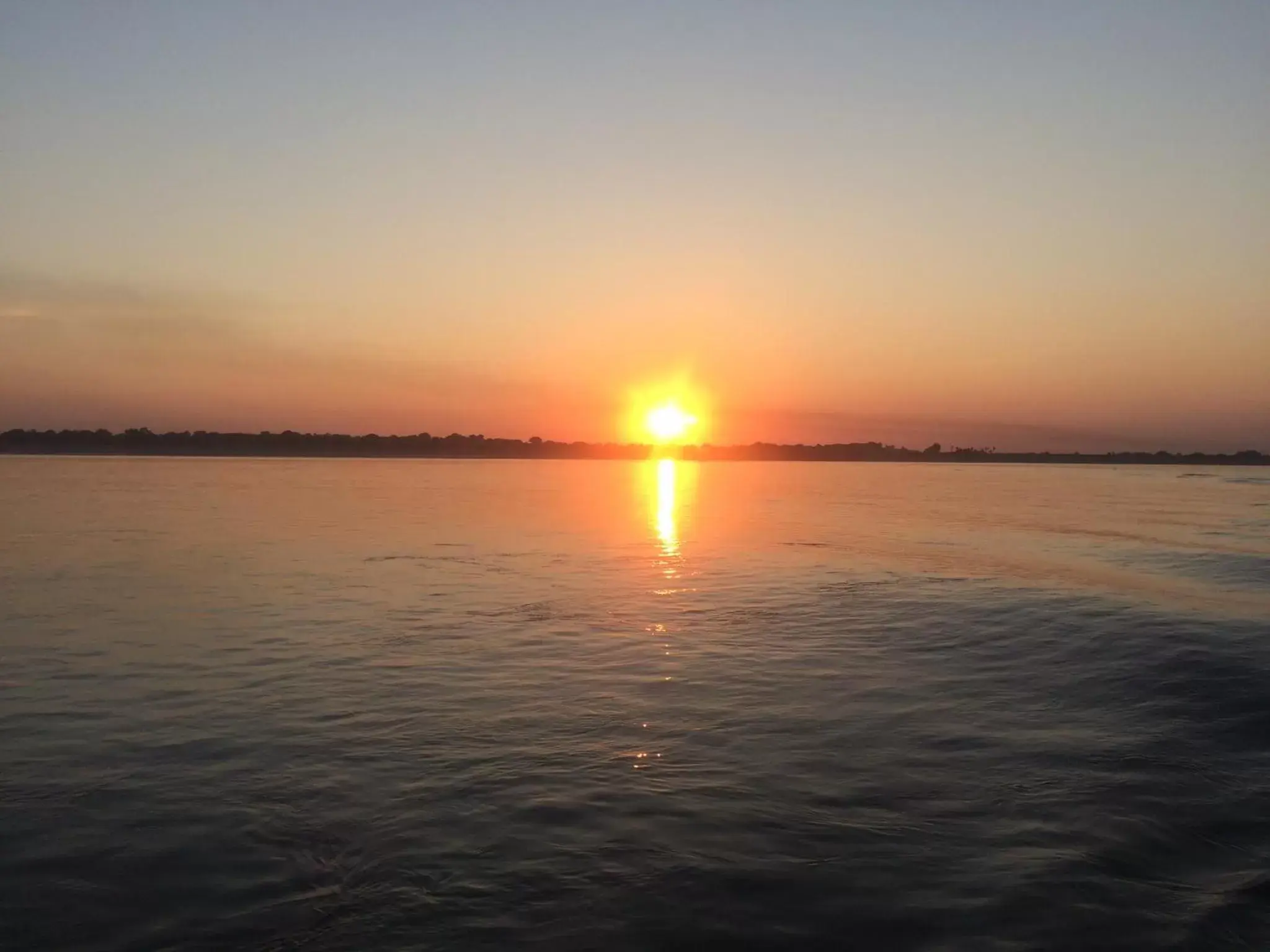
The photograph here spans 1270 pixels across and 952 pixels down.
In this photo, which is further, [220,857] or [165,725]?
[165,725]

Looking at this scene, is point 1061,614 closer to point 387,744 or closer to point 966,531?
point 387,744

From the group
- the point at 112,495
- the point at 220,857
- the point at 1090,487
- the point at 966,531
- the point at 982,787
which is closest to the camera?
the point at 220,857

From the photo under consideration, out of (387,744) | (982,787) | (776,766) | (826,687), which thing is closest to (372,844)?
(387,744)

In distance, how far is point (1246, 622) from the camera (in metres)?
19.0

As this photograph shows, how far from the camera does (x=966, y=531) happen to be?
4234 centimetres

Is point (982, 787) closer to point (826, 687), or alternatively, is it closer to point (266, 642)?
point (826, 687)

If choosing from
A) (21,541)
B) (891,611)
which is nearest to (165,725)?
(891,611)

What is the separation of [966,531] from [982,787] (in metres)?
33.7

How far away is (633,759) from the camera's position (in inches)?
446

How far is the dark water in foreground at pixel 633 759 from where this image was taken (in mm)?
7602

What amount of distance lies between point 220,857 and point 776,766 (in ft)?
19.4

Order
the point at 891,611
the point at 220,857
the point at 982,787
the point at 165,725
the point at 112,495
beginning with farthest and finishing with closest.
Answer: the point at 112,495
the point at 891,611
the point at 165,725
the point at 982,787
the point at 220,857

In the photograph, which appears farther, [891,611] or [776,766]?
[891,611]

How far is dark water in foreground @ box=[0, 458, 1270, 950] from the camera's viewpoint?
24.9 ft
